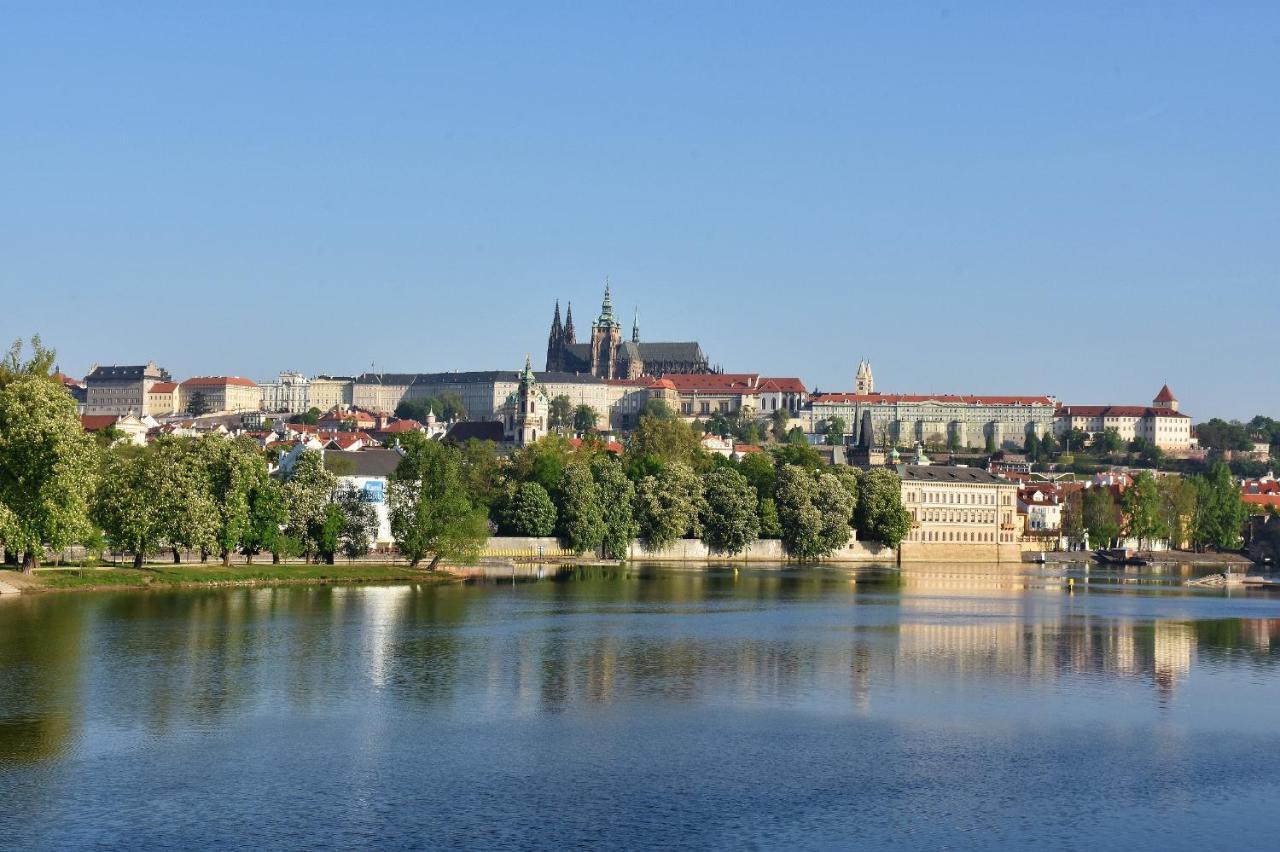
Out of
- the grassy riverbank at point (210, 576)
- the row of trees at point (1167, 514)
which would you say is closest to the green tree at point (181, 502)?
the grassy riverbank at point (210, 576)

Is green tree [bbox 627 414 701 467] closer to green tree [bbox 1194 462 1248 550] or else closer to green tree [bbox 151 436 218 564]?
green tree [bbox 1194 462 1248 550]

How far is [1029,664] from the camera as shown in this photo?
4531 centimetres

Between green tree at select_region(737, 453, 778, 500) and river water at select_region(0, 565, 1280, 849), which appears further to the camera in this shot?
green tree at select_region(737, 453, 778, 500)

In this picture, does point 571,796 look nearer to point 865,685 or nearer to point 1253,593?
point 865,685

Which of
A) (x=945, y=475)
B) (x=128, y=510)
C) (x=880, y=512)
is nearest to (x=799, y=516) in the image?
(x=880, y=512)

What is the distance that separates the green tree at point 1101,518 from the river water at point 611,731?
85008mm

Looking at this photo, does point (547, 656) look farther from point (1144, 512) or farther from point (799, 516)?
point (1144, 512)

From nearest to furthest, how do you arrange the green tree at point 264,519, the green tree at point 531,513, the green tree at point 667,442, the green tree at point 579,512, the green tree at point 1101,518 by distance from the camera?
the green tree at point 264,519, the green tree at point 531,513, the green tree at point 579,512, the green tree at point 667,442, the green tree at point 1101,518

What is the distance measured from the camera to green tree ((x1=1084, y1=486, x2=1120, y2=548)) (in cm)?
14075

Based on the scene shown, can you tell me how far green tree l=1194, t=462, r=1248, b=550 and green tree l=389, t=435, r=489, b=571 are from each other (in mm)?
84946

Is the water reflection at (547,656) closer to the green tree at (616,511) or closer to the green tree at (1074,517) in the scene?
the green tree at (616,511)

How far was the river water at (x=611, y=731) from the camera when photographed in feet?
82.0

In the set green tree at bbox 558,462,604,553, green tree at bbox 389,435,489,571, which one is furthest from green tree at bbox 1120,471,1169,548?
green tree at bbox 389,435,489,571

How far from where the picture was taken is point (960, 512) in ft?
451
